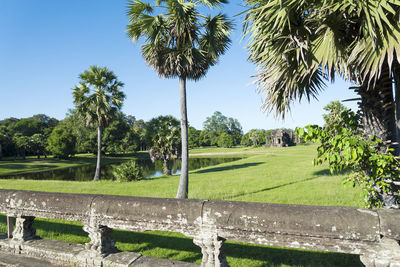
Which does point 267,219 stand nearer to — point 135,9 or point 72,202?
point 72,202

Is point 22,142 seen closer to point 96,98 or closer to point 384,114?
point 96,98

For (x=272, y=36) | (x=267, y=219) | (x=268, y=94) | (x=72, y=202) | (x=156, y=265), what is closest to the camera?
(x=267, y=219)

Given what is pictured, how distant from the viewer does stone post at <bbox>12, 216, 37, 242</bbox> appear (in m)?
3.26

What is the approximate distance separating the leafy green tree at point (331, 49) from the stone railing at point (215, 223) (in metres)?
1.91

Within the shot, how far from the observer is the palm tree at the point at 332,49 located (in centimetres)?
302

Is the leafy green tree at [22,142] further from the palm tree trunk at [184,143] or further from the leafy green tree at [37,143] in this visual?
the palm tree trunk at [184,143]

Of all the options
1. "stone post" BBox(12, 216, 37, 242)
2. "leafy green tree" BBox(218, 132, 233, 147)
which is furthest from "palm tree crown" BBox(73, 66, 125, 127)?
"leafy green tree" BBox(218, 132, 233, 147)

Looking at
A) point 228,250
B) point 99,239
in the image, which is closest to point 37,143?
point 228,250

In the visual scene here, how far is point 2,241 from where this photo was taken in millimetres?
3473

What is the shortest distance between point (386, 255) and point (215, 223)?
1.44m

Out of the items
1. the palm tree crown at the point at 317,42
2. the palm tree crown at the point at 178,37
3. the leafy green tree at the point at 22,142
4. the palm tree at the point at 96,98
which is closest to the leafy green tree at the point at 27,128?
the leafy green tree at the point at 22,142

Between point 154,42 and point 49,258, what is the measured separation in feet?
28.3

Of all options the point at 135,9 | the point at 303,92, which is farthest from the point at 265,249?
the point at 135,9

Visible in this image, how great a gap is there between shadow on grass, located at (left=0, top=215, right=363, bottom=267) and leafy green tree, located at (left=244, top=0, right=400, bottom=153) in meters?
2.32
